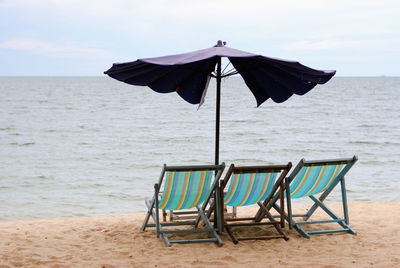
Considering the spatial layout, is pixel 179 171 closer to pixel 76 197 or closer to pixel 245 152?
pixel 76 197

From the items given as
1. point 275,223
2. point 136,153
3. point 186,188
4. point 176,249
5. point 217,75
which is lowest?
point 136,153

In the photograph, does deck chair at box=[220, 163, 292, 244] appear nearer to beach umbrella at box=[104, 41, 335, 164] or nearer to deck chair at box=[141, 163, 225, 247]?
deck chair at box=[141, 163, 225, 247]

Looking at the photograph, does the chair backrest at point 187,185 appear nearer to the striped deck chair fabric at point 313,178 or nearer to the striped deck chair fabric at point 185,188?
the striped deck chair fabric at point 185,188

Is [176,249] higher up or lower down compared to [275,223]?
lower down

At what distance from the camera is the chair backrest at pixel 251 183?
4262mm

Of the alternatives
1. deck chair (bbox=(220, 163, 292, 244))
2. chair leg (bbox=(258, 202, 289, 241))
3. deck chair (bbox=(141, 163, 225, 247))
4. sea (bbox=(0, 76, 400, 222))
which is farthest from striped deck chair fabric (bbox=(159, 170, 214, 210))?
sea (bbox=(0, 76, 400, 222))

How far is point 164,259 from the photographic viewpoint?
4004mm

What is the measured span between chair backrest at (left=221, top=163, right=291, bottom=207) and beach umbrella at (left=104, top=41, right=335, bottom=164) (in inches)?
18.8

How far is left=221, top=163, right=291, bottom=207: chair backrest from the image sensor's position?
4.26 meters

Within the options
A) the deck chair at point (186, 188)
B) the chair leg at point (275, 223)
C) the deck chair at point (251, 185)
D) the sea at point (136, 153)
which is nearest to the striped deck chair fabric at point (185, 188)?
the deck chair at point (186, 188)

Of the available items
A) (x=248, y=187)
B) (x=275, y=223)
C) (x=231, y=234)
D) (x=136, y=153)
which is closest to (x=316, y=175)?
(x=275, y=223)

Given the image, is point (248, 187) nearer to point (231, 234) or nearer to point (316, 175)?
point (231, 234)

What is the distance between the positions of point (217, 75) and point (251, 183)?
44.7 inches

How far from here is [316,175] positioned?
4.62m
